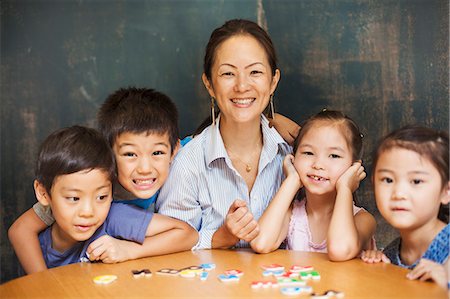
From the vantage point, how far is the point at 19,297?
209 centimetres

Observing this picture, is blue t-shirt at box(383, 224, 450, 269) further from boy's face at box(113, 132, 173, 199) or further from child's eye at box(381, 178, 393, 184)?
boy's face at box(113, 132, 173, 199)

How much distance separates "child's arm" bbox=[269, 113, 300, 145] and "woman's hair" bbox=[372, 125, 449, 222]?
780mm

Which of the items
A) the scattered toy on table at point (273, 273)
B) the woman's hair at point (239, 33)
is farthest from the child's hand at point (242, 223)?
the woman's hair at point (239, 33)

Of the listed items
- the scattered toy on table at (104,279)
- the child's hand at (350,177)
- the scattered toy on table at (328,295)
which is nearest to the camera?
the scattered toy on table at (328,295)

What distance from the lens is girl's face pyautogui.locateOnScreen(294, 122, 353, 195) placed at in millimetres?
2748

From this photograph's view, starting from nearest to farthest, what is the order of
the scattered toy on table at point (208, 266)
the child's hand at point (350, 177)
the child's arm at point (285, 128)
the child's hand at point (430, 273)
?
the child's hand at point (430, 273), the scattered toy on table at point (208, 266), the child's hand at point (350, 177), the child's arm at point (285, 128)

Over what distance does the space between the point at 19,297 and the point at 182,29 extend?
106 inches

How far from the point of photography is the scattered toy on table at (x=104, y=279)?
2.23 meters

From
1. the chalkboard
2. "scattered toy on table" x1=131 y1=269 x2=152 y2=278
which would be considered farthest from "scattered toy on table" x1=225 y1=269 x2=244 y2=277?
the chalkboard

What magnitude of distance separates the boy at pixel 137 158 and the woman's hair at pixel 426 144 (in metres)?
0.87

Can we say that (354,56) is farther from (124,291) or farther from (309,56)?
(124,291)

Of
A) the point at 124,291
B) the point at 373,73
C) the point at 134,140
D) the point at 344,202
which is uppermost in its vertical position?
the point at 373,73

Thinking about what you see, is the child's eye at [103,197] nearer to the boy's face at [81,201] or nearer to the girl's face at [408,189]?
the boy's face at [81,201]

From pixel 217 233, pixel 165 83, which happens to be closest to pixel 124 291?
pixel 217 233
